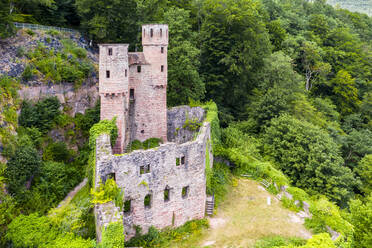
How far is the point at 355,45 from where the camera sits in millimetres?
59156

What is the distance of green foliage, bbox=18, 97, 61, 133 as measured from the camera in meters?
28.1

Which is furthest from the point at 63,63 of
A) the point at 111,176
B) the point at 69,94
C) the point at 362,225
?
the point at 362,225

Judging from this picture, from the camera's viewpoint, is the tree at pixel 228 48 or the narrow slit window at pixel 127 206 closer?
the narrow slit window at pixel 127 206

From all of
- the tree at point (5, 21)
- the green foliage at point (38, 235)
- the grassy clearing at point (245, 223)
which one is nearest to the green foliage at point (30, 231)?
the green foliage at point (38, 235)

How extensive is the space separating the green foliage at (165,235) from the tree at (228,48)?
21.7m

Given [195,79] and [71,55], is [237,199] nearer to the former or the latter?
[195,79]

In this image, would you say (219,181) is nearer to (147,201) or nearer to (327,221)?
(147,201)

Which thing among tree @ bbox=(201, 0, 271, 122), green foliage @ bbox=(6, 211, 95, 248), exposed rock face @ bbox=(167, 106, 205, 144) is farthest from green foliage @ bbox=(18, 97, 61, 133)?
tree @ bbox=(201, 0, 271, 122)

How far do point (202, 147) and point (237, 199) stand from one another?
6867 mm

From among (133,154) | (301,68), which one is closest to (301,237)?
(133,154)

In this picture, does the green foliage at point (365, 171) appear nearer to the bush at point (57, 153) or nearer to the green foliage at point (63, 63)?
the bush at point (57, 153)

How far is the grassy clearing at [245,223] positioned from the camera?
2130 cm

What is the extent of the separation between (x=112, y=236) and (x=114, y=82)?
43.8ft

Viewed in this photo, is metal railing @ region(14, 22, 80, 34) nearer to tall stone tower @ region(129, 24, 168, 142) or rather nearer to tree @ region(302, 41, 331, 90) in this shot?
tall stone tower @ region(129, 24, 168, 142)
